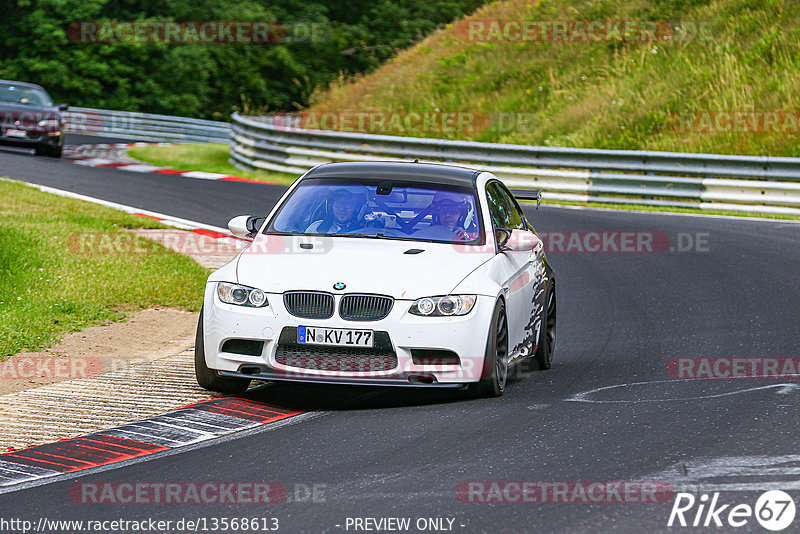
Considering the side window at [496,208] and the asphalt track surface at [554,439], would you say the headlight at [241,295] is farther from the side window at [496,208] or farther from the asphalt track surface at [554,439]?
the side window at [496,208]

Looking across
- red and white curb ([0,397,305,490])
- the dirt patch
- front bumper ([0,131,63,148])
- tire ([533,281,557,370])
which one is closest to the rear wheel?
front bumper ([0,131,63,148])

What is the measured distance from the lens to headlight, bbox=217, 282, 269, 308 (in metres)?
7.73

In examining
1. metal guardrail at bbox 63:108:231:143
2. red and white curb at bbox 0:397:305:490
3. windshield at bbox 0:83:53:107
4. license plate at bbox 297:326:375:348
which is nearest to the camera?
red and white curb at bbox 0:397:305:490

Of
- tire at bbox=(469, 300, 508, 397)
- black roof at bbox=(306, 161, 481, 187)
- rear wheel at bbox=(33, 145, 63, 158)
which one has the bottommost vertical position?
rear wheel at bbox=(33, 145, 63, 158)

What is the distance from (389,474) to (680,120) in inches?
860

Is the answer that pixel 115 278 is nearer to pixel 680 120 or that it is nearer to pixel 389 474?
pixel 389 474

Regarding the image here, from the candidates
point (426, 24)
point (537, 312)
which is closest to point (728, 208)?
point (537, 312)

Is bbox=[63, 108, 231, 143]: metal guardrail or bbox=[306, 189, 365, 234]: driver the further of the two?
bbox=[63, 108, 231, 143]: metal guardrail

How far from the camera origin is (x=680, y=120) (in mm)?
26578

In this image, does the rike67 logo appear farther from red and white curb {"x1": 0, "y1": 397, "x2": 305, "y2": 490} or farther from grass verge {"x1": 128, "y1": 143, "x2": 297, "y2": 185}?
grass verge {"x1": 128, "y1": 143, "x2": 297, "y2": 185}

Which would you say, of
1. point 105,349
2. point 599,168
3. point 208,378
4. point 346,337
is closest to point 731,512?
point 346,337

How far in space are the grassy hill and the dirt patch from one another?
15952mm

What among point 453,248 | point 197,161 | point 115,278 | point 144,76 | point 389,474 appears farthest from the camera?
point 144,76

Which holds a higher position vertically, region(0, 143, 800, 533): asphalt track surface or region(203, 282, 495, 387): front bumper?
region(203, 282, 495, 387): front bumper
